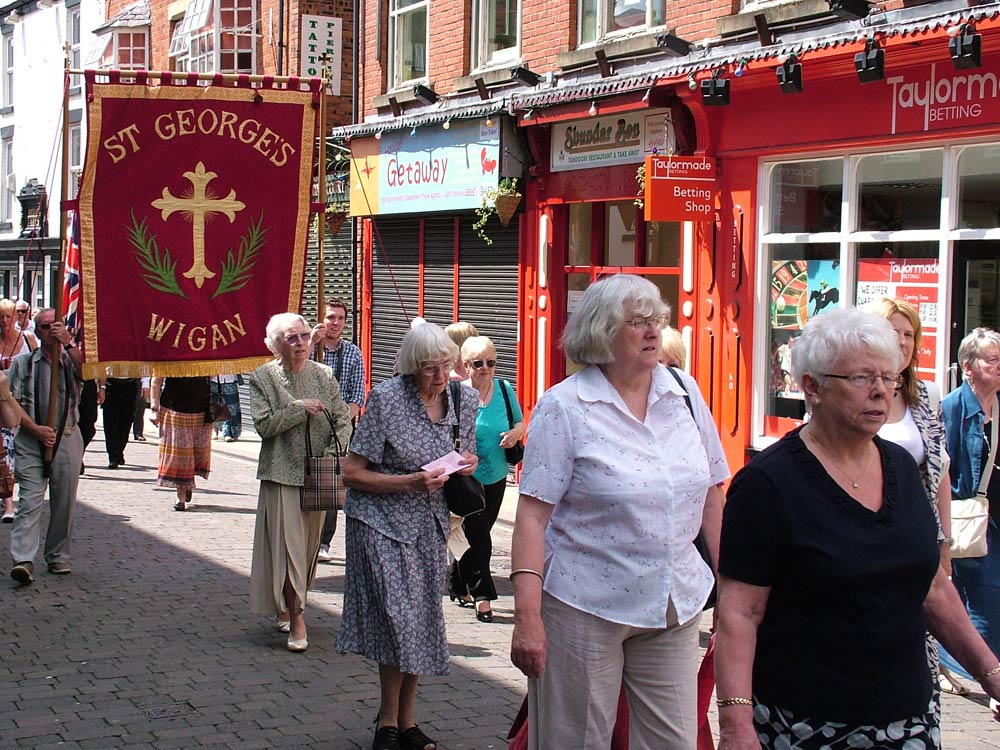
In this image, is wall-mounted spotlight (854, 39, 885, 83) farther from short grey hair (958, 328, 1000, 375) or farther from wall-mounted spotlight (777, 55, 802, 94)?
short grey hair (958, 328, 1000, 375)

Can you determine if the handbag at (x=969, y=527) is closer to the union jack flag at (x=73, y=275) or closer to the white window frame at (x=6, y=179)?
the union jack flag at (x=73, y=275)

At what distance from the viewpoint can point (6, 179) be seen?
36094 mm

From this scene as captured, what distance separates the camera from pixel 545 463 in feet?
13.6

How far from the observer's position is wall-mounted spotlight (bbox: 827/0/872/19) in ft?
34.4

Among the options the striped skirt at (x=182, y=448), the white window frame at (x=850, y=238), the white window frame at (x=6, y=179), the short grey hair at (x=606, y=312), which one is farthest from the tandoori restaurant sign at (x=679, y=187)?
the white window frame at (x=6, y=179)

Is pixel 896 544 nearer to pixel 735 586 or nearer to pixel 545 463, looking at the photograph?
pixel 735 586

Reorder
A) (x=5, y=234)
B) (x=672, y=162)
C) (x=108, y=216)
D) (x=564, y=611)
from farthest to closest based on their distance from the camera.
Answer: (x=5, y=234) < (x=672, y=162) < (x=108, y=216) < (x=564, y=611)

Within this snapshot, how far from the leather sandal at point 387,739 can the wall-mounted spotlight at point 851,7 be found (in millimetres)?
7071

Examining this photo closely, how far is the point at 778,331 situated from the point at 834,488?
29.1 ft

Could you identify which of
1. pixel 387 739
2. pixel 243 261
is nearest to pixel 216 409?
pixel 243 261

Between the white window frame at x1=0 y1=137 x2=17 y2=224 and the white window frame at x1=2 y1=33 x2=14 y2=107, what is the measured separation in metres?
1.10

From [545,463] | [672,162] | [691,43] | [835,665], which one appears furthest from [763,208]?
[835,665]

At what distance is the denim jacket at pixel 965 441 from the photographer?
271 inches

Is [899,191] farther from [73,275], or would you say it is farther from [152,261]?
[73,275]
